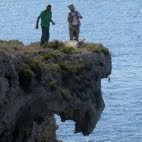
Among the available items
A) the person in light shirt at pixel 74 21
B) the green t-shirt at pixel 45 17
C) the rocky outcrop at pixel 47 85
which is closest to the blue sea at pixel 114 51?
the person in light shirt at pixel 74 21

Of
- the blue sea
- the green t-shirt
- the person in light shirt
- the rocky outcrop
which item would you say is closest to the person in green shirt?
the green t-shirt

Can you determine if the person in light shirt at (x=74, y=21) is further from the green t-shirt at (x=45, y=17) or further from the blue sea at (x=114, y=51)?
the blue sea at (x=114, y=51)

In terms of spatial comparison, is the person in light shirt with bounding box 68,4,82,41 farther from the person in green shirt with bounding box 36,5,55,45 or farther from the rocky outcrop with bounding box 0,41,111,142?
the rocky outcrop with bounding box 0,41,111,142

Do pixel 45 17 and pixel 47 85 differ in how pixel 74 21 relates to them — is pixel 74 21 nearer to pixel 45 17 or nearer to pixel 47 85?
pixel 45 17

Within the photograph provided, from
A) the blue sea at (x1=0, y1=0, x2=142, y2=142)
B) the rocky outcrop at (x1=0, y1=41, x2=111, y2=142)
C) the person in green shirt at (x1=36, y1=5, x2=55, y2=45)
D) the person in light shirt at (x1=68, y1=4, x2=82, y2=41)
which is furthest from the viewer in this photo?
the blue sea at (x1=0, y1=0, x2=142, y2=142)

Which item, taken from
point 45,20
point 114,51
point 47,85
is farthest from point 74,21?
point 114,51

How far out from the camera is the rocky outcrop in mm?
33156

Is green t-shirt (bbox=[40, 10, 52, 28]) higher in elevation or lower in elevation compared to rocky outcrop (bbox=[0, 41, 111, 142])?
higher

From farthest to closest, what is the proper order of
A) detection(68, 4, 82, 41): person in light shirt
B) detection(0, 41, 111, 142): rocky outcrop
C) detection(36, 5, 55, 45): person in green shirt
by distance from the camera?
detection(68, 4, 82, 41): person in light shirt, detection(36, 5, 55, 45): person in green shirt, detection(0, 41, 111, 142): rocky outcrop

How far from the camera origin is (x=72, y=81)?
3838 cm

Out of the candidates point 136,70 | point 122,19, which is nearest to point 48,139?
point 136,70

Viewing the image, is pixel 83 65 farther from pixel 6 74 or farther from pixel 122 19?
pixel 122 19

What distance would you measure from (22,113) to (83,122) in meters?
6.32

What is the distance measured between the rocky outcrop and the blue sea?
27.3 meters
